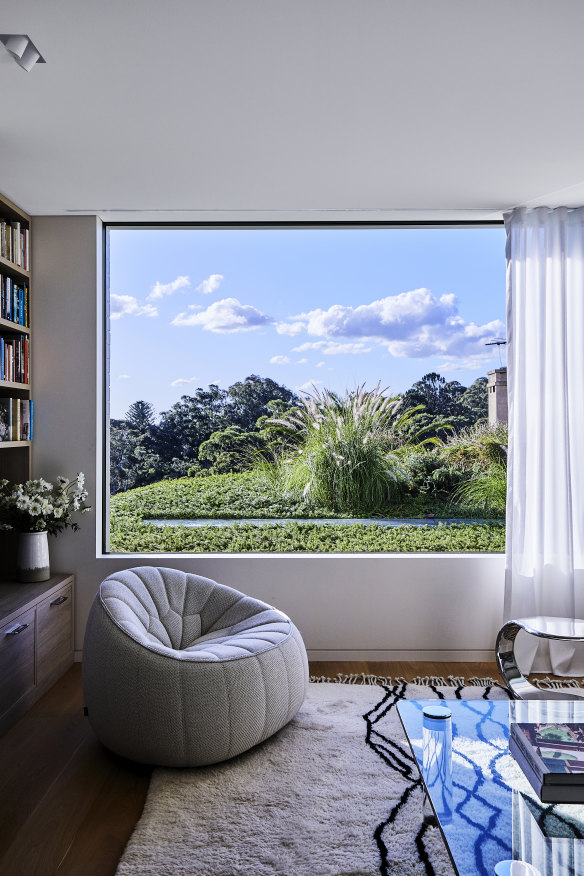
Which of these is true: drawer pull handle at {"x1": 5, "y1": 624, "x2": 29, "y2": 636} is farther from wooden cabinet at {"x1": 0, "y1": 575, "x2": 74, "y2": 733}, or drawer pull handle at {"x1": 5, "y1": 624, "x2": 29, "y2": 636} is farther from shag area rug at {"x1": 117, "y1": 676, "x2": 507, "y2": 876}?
shag area rug at {"x1": 117, "y1": 676, "x2": 507, "y2": 876}

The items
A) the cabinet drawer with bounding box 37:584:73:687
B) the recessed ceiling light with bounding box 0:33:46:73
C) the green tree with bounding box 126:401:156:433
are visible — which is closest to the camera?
the recessed ceiling light with bounding box 0:33:46:73

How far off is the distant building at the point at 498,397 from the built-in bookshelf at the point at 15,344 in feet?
9.12

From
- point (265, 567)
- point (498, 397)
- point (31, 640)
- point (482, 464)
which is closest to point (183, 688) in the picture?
point (31, 640)

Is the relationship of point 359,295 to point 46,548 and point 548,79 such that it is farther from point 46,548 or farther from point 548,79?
point 46,548

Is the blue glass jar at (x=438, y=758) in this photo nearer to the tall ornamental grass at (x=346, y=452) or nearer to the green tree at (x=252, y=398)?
the tall ornamental grass at (x=346, y=452)

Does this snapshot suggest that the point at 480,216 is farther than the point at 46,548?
Yes

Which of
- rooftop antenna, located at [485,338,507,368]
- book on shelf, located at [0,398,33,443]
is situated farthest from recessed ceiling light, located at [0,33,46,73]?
rooftop antenna, located at [485,338,507,368]

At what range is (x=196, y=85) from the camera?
2420 mm

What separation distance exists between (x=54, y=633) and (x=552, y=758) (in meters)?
2.57

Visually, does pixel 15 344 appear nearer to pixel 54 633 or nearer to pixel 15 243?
pixel 15 243

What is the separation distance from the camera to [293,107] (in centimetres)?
258

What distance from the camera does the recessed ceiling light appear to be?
2.06m

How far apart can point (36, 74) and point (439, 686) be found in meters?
3.22

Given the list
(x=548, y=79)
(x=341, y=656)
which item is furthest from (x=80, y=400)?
(x=548, y=79)
